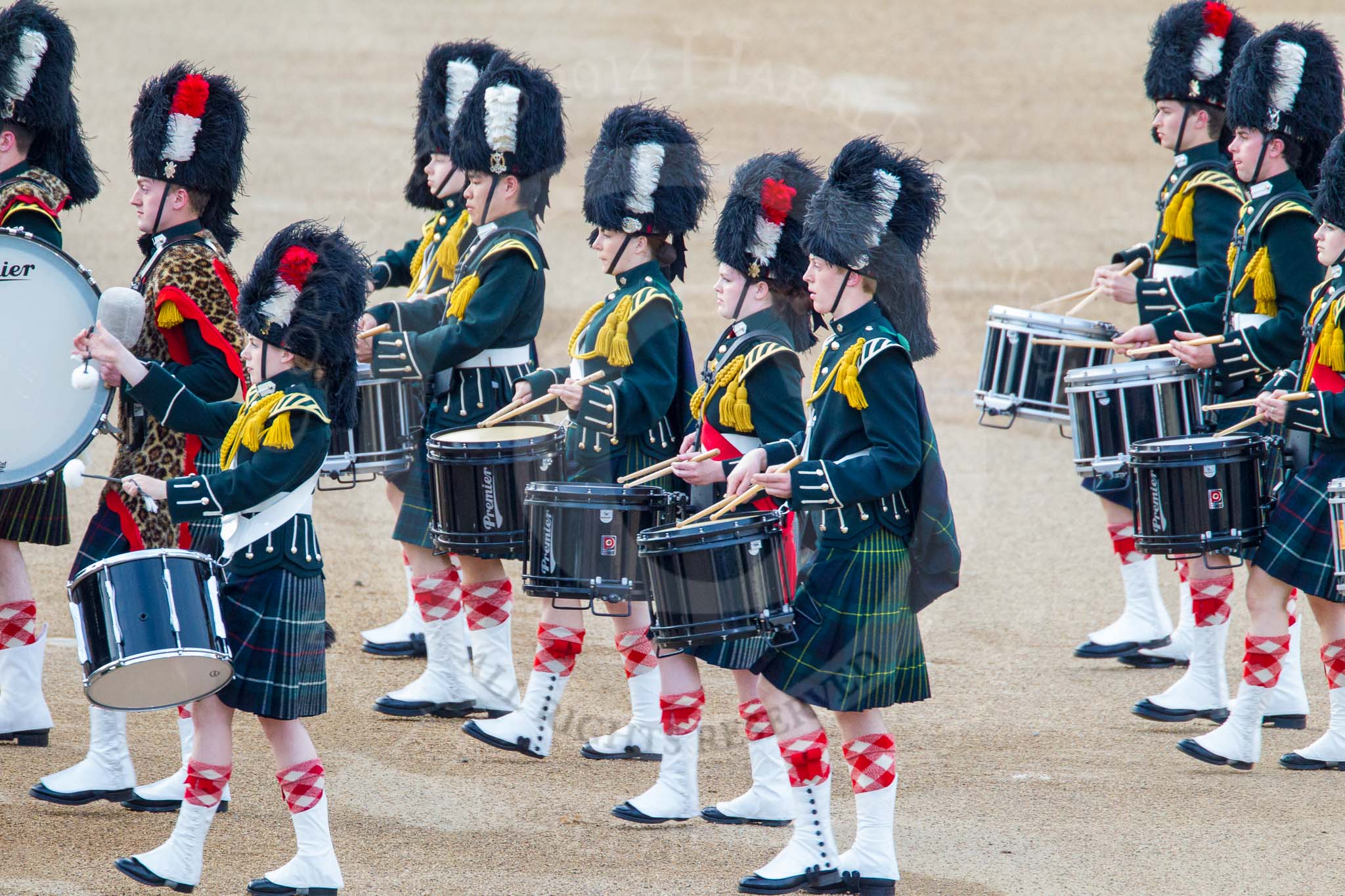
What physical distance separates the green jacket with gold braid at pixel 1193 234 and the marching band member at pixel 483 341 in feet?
6.55

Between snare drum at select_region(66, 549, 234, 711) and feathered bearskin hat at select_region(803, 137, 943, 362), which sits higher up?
feathered bearskin hat at select_region(803, 137, 943, 362)

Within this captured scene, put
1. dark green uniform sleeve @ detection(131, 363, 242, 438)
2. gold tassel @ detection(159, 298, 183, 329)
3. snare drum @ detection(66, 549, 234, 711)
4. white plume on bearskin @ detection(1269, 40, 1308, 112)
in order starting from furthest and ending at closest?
white plume on bearskin @ detection(1269, 40, 1308, 112), gold tassel @ detection(159, 298, 183, 329), dark green uniform sleeve @ detection(131, 363, 242, 438), snare drum @ detection(66, 549, 234, 711)

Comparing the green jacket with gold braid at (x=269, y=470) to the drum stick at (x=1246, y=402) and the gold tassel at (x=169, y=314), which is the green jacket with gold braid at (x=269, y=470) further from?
the drum stick at (x=1246, y=402)

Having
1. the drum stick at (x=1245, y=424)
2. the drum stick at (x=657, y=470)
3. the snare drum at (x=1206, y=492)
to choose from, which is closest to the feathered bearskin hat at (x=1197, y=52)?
the drum stick at (x=1245, y=424)

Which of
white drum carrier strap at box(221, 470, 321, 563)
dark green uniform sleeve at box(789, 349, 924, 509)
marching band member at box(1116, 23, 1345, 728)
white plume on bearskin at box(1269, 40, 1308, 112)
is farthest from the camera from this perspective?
white plume on bearskin at box(1269, 40, 1308, 112)

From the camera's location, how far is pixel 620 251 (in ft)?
15.8

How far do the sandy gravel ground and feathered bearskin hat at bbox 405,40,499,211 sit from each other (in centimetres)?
179

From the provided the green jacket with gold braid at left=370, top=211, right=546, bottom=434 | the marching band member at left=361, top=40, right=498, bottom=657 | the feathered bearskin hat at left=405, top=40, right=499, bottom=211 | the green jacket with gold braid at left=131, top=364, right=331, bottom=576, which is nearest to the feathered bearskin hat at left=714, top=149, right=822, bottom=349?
the green jacket with gold braid at left=370, top=211, right=546, bottom=434

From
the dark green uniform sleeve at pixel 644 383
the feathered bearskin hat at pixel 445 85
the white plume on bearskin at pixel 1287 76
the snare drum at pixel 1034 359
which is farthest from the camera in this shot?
the feathered bearskin hat at pixel 445 85

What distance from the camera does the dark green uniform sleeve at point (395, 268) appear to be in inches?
250

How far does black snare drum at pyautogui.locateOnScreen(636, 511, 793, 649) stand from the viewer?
3.82 m

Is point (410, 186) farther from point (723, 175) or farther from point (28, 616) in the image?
point (723, 175)

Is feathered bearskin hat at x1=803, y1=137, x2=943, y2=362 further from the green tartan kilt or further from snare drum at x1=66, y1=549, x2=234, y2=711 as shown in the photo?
snare drum at x1=66, y1=549, x2=234, y2=711

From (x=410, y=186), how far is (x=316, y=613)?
9.66ft
